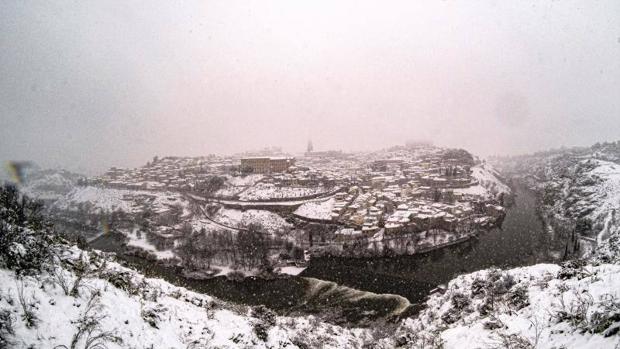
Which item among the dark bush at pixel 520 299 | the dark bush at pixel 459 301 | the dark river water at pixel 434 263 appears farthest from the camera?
the dark river water at pixel 434 263

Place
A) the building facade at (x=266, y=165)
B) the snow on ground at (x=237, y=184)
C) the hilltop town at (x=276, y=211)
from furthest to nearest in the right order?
the building facade at (x=266, y=165)
the snow on ground at (x=237, y=184)
the hilltop town at (x=276, y=211)

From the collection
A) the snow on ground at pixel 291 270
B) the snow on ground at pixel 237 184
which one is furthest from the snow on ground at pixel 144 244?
the snow on ground at pixel 237 184

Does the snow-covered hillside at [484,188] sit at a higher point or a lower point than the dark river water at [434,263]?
higher

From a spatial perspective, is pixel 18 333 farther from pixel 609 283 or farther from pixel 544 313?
pixel 609 283

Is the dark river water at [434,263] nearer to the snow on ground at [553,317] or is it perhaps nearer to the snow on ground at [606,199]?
the snow on ground at [606,199]

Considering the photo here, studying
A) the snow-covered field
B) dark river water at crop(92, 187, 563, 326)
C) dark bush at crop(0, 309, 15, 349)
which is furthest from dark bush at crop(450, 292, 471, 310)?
the snow-covered field

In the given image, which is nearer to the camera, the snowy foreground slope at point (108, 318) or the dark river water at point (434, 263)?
the snowy foreground slope at point (108, 318)

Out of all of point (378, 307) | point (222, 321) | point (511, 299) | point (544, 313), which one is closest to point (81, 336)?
point (222, 321)

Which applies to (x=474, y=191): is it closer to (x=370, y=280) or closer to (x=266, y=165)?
(x=370, y=280)
